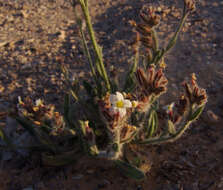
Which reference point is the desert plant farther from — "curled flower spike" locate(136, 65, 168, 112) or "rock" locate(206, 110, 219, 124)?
"rock" locate(206, 110, 219, 124)

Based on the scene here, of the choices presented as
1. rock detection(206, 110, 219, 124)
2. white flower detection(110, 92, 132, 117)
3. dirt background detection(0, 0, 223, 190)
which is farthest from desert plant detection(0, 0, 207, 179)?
rock detection(206, 110, 219, 124)

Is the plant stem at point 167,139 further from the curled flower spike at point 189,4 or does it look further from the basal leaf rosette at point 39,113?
the curled flower spike at point 189,4

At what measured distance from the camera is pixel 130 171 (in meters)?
2.60

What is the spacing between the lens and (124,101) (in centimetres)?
223

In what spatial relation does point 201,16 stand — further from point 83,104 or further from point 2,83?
point 2,83

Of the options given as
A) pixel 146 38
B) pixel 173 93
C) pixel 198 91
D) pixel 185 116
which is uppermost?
pixel 146 38

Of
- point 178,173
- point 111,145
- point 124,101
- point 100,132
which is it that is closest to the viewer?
point 124,101

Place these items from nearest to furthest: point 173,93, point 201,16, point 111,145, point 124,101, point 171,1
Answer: point 124,101 → point 111,145 → point 173,93 → point 201,16 → point 171,1

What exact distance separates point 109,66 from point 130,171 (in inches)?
88.5

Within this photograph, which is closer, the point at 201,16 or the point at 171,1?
the point at 201,16

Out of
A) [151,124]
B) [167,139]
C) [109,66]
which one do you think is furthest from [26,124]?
[109,66]

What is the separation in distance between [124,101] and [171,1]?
168 inches

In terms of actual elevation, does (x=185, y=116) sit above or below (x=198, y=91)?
below

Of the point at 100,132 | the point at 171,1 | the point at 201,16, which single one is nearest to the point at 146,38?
the point at 100,132
